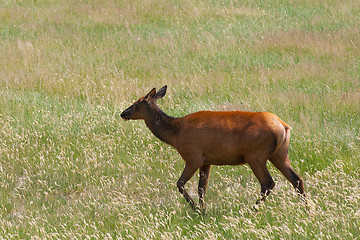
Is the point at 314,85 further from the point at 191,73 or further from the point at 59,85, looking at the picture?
the point at 59,85

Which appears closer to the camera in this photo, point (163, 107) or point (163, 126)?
point (163, 126)

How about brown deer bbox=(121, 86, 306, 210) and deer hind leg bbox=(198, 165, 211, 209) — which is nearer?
brown deer bbox=(121, 86, 306, 210)

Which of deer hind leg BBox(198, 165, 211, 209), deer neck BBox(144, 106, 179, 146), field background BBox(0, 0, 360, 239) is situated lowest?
field background BBox(0, 0, 360, 239)

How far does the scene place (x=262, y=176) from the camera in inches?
257

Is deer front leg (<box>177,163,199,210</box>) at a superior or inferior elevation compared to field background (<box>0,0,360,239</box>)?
superior

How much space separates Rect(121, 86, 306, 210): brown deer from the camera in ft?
21.1

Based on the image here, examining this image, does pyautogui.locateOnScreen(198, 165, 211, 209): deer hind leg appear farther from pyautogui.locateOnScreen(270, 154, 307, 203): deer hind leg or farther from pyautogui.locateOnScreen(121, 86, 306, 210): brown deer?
pyautogui.locateOnScreen(270, 154, 307, 203): deer hind leg

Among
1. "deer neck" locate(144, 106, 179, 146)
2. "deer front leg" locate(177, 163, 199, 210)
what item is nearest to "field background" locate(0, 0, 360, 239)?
"deer front leg" locate(177, 163, 199, 210)

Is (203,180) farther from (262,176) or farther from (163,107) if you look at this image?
(163,107)

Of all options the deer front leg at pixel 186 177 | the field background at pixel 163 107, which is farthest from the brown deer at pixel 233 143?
the field background at pixel 163 107

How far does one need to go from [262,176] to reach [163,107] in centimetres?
427

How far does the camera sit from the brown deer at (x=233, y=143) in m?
6.42

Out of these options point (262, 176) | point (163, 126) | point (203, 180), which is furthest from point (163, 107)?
point (262, 176)

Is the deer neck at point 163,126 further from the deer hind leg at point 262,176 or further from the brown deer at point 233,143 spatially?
the deer hind leg at point 262,176
